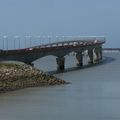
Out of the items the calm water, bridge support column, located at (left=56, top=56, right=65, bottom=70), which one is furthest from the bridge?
the calm water

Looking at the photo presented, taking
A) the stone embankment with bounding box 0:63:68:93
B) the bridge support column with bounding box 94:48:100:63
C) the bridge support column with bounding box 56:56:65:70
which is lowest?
the bridge support column with bounding box 94:48:100:63

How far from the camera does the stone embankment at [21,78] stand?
240ft

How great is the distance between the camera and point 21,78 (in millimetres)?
76188

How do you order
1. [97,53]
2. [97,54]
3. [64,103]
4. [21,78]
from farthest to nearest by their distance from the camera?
[97,53] < [97,54] < [21,78] < [64,103]

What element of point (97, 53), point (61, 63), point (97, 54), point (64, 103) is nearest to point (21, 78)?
point (64, 103)

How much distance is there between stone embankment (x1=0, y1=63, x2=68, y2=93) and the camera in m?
73.1

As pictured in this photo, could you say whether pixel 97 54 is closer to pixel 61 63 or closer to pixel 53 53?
pixel 61 63

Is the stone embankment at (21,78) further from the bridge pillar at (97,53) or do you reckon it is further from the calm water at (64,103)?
the bridge pillar at (97,53)

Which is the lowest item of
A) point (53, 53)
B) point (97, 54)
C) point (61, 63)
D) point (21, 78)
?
point (97, 54)

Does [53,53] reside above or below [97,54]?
above

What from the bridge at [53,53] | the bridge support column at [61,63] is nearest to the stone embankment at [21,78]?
the bridge at [53,53]

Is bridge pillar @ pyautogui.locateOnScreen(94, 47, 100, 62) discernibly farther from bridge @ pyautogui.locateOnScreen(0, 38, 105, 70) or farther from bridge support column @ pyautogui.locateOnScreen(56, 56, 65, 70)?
bridge support column @ pyautogui.locateOnScreen(56, 56, 65, 70)

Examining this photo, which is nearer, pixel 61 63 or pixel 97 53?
pixel 61 63

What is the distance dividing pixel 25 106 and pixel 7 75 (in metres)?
19.9
